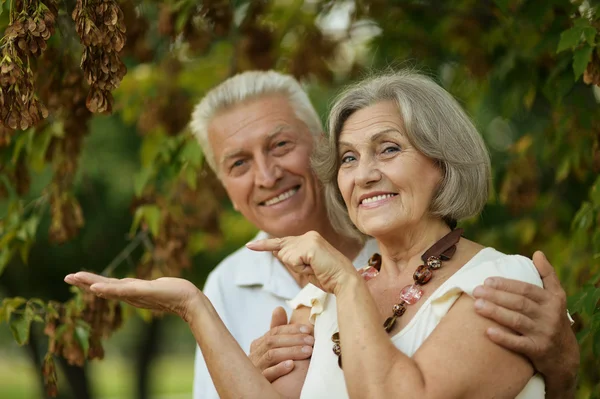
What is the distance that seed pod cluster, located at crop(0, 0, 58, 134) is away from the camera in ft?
8.85

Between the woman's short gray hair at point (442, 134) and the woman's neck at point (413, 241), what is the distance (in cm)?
5

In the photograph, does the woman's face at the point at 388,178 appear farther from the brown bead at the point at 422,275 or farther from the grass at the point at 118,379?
the grass at the point at 118,379

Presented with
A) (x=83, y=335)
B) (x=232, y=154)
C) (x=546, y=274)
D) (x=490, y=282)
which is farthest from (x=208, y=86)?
(x=490, y=282)

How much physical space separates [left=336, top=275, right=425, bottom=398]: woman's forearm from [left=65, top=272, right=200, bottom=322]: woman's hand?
0.55 metres

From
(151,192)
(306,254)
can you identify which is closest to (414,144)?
(306,254)

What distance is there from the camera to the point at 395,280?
2951 mm

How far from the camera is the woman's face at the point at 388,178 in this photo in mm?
2816

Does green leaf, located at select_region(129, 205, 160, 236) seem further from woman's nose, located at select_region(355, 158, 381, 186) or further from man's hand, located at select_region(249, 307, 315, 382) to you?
woman's nose, located at select_region(355, 158, 381, 186)

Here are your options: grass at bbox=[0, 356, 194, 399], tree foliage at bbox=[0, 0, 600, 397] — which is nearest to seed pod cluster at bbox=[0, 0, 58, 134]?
tree foliage at bbox=[0, 0, 600, 397]

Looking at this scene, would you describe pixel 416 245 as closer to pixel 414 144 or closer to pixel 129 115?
pixel 414 144

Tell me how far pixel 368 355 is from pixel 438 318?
303 mm

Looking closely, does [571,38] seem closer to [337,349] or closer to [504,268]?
[504,268]

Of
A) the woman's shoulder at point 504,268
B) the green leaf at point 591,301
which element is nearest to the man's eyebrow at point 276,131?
the woman's shoulder at point 504,268

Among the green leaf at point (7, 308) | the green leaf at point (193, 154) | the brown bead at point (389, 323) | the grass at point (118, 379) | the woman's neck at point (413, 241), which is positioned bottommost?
the brown bead at point (389, 323)
